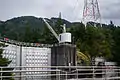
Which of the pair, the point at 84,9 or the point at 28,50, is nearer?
the point at 28,50

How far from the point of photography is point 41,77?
1052 centimetres

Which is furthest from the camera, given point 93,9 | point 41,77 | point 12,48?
point 93,9

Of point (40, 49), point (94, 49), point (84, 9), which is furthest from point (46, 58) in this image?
point (84, 9)

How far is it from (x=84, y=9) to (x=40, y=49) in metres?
19.4

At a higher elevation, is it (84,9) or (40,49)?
(84,9)

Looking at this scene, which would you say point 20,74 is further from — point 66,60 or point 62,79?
point 66,60

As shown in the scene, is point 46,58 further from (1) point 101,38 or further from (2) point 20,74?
(2) point 20,74

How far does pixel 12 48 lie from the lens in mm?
40969

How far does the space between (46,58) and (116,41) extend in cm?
1805

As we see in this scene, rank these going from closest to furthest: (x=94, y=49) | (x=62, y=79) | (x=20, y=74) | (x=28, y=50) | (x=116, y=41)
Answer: (x=20, y=74) → (x=62, y=79) → (x=28, y=50) → (x=94, y=49) → (x=116, y=41)

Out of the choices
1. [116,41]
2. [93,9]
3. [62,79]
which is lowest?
[62,79]

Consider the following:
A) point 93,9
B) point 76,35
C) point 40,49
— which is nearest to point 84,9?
point 93,9

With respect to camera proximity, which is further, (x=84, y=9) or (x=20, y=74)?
(x=84, y=9)

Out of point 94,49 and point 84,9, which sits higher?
point 84,9
